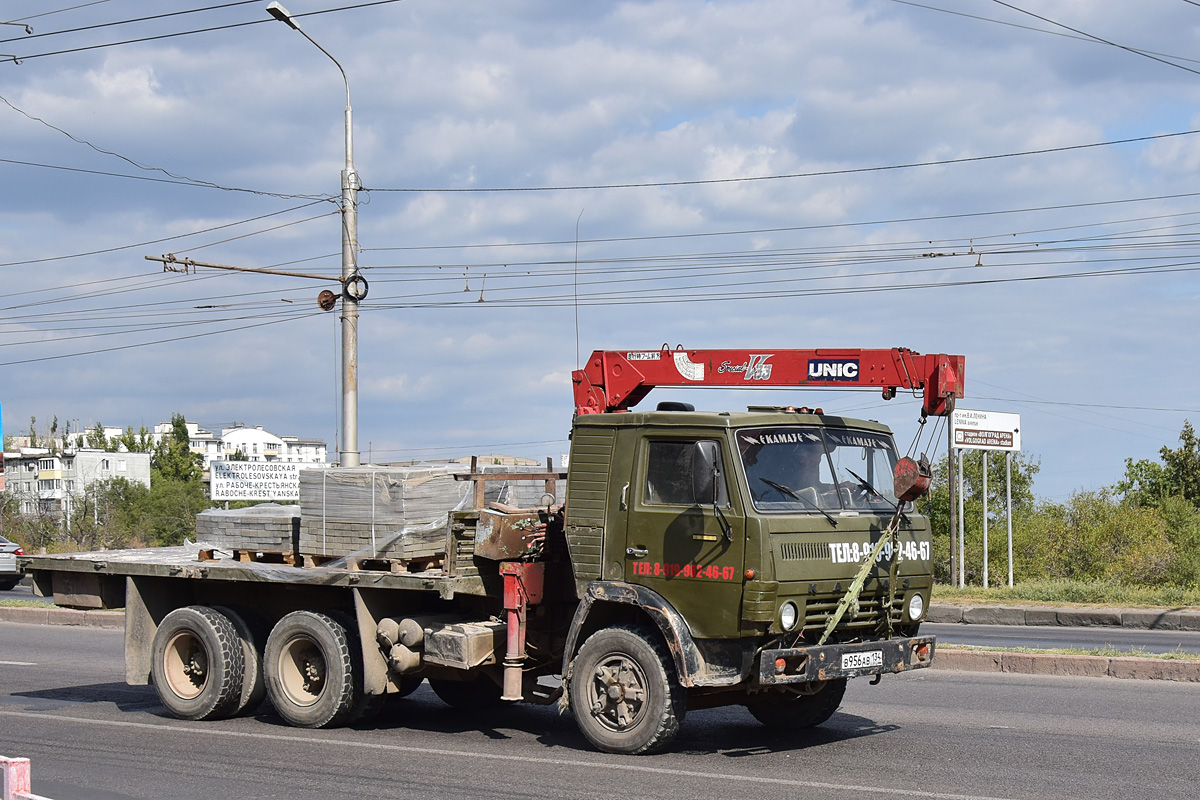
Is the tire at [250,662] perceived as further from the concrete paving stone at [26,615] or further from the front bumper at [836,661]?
the concrete paving stone at [26,615]

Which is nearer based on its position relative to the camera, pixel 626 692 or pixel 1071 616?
pixel 626 692

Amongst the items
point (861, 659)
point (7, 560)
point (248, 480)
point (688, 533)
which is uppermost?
point (248, 480)

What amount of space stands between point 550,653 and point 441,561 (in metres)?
1.06

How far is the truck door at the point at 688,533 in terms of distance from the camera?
24.3 feet

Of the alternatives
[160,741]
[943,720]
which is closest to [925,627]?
[943,720]

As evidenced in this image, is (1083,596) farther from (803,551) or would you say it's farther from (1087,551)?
(803,551)

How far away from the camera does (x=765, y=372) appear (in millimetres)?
9320

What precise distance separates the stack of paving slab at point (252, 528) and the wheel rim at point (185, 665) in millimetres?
818

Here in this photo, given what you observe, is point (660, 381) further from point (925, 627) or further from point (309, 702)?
point (925, 627)

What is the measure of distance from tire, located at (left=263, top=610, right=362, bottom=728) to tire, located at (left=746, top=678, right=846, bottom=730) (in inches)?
118

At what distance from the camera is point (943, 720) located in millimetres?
9047

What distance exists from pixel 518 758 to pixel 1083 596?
1523 centimetres

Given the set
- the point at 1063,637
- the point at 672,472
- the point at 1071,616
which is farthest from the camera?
the point at 1071,616

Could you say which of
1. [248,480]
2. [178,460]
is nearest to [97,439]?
[178,460]
